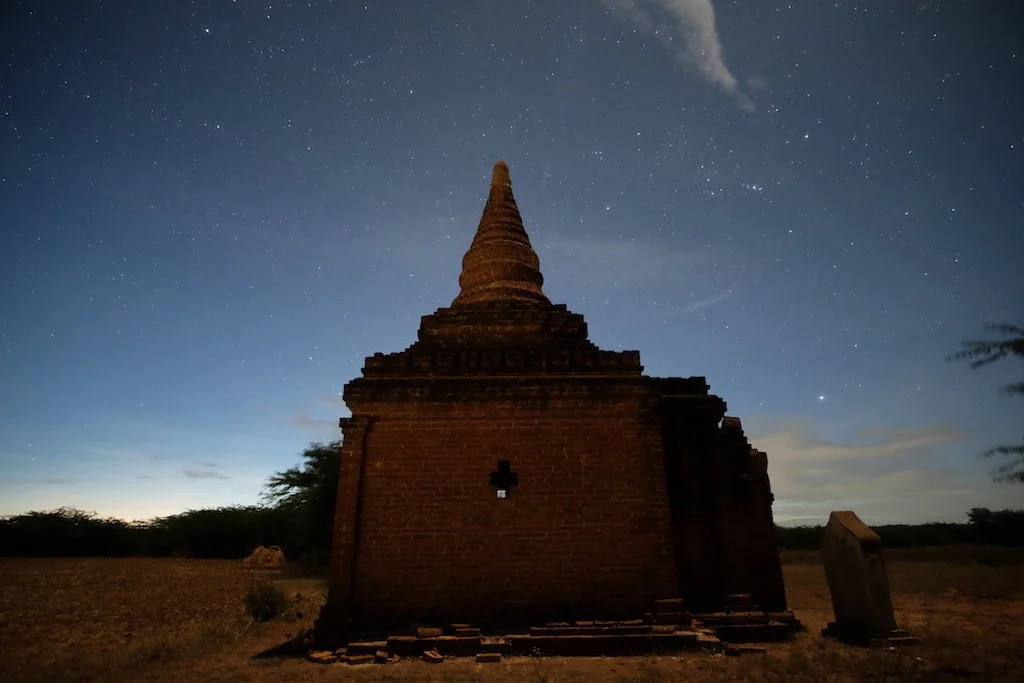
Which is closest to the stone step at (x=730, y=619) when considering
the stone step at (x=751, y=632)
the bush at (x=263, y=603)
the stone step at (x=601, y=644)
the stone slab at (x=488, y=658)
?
the stone step at (x=751, y=632)

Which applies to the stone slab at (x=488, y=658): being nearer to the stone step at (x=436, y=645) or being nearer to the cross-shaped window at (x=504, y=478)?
the stone step at (x=436, y=645)

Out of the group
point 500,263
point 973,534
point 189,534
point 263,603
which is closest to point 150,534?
point 189,534

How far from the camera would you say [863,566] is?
27.1 ft

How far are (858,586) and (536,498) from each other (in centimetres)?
516

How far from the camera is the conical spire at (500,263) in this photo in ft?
42.6

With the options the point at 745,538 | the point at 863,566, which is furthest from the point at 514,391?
the point at 863,566

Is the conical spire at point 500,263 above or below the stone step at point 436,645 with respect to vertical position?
above

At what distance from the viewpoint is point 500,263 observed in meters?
13.4

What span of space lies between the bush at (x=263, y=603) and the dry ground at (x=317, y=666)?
1.20ft

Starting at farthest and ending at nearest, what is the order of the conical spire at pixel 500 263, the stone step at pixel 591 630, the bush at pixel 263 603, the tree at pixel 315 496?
the tree at pixel 315 496, the conical spire at pixel 500 263, the bush at pixel 263 603, the stone step at pixel 591 630

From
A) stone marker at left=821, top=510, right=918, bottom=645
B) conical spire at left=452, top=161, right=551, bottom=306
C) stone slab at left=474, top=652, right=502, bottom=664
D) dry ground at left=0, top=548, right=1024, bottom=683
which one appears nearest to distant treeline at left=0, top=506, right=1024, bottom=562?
dry ground at left=0, top=548, right=1024, bottom=683

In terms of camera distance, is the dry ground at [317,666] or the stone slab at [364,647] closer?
the dry ground at [317,666]

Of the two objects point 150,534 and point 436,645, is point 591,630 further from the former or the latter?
point 150,534

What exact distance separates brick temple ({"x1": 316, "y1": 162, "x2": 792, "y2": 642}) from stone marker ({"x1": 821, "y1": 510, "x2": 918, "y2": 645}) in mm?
1036
